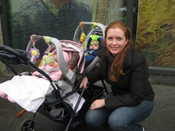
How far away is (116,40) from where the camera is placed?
10.6 ft

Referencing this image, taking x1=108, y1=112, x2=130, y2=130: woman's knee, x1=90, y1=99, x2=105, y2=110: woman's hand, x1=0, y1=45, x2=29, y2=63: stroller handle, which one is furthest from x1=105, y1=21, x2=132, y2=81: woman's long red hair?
x1=0, y1=45, x2=29, y2=63: stroller handle

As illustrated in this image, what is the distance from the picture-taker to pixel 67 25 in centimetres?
616

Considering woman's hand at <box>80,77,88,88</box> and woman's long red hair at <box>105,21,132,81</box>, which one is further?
woman's hand at <box>80,77,88,88</box>

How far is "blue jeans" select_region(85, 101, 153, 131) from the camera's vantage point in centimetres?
324

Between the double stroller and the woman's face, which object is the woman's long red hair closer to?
the woman's face

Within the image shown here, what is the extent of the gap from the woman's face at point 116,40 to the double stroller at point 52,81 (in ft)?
1.05

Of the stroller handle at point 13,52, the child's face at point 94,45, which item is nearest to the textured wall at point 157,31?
the child's face at point 94,45

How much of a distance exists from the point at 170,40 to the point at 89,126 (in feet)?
8.25

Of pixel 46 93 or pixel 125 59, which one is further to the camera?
pixel 125 59

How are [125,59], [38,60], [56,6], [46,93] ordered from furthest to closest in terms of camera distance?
[56,6] → [38,60] → [125,59] → [46,93]

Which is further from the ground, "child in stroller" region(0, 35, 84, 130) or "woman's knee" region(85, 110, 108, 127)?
"child in stroller" region(0, 35, 84, 130)

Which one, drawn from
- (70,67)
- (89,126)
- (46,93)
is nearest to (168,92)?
(89,126)

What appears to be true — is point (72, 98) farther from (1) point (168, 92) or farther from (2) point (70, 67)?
(1) point (168, 92)

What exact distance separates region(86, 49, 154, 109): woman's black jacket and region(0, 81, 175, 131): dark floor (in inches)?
29.8
